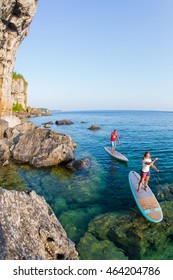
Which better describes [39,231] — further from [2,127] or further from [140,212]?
[2,127]

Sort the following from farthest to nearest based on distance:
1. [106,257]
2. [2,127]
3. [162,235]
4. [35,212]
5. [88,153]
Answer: [2,127], [88,153], [162,235], [106,257], [35,212]

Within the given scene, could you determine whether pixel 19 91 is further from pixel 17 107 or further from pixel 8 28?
pixel 8 28

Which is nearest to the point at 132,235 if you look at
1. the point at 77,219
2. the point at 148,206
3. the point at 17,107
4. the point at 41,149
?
the point at 148,206

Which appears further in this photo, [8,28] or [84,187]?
[8,28]

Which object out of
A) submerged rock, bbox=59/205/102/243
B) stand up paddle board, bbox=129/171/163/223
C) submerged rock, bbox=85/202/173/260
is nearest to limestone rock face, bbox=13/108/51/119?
submerged rock, bbox=59/205/102/243

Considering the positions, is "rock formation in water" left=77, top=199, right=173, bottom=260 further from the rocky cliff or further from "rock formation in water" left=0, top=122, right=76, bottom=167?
the rocky cliff

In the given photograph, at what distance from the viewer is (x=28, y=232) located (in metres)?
6.25

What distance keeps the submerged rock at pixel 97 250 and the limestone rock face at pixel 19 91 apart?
78822 mm

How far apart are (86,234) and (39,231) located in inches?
157

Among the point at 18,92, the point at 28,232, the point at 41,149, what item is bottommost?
the point at 28,232

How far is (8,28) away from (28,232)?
35.4 m

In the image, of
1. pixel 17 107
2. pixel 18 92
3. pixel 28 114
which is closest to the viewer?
pixel 18 92
